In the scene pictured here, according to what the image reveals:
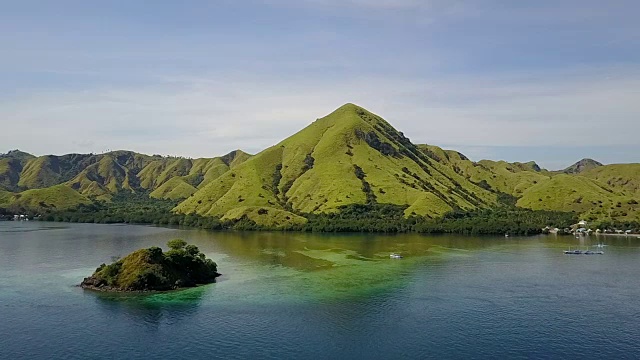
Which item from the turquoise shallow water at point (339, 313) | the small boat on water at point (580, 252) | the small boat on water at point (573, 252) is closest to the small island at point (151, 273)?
the turquoise shallow water at point (339, 313)

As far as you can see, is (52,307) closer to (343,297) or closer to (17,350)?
(17,350)

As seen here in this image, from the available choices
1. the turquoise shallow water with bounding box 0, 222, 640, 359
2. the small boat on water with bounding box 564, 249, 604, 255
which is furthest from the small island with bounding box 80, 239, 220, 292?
the small boat on water with bounding box 564, 249, 604, 255

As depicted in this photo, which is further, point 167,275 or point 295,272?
point 295,272

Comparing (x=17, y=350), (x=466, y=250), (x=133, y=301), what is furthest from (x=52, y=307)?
(x=466, y=250)

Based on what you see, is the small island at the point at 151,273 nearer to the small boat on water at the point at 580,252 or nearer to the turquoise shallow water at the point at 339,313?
the turquoise shallow water at the point at 339,313

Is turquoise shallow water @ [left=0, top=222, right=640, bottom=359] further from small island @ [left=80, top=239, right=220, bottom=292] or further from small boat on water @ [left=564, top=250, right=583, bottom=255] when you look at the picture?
small boat on water @ [left=564, top=250, right=583, bottom=255]

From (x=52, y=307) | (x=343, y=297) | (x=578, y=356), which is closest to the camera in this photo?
(x=578, y=356)
